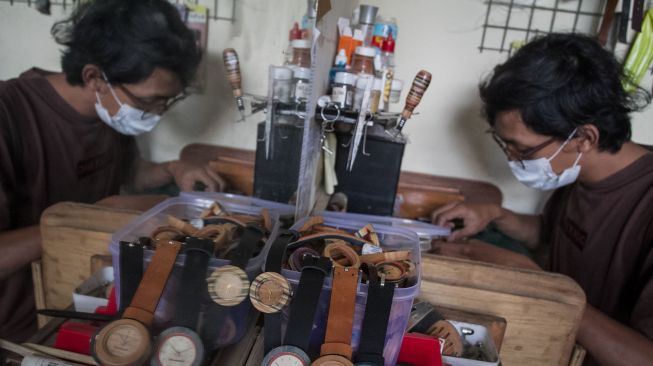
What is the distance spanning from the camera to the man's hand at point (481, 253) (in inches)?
38.6

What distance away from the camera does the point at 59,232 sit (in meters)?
0.75

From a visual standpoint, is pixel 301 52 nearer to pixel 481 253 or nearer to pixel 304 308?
pixel 304 308

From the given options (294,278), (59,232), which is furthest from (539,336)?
(59,232)

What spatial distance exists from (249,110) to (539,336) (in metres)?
0.73

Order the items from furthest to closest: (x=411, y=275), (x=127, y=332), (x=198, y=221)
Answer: (x=198, y=221), (x=411, y=275), (x=127, y=332)

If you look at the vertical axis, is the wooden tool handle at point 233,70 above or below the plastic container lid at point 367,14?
below

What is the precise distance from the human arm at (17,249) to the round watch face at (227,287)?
652mm

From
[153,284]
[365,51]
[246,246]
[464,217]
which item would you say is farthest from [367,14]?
[153,284]

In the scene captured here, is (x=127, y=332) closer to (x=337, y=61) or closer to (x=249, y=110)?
(x=249, y=110)

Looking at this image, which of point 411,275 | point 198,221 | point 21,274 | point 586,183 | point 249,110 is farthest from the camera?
point 586,183

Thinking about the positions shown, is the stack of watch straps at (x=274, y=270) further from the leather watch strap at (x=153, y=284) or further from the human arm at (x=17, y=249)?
the human arm at (x=17, y=249)

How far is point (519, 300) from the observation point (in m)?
0.69

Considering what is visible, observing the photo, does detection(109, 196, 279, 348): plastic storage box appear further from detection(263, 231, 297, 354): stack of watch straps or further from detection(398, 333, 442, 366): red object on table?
detection(398, 333, 442, 366): red object on table

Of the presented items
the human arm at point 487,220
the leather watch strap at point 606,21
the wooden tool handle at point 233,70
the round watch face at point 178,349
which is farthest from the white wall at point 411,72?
the round watch face at point 178,349
